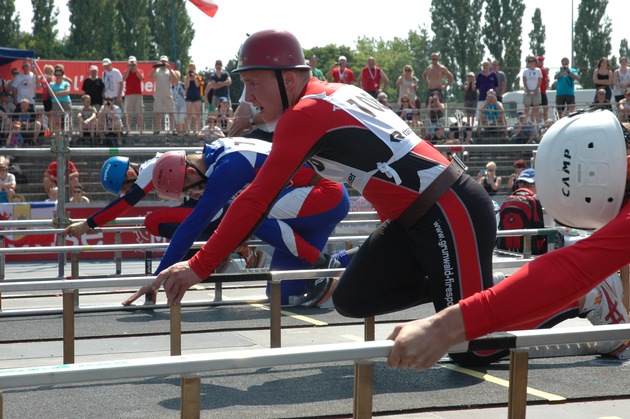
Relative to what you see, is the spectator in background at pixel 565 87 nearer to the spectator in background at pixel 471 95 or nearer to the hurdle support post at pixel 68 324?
the spectator in background at pixel 471 95

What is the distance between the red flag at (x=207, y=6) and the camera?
691 inches

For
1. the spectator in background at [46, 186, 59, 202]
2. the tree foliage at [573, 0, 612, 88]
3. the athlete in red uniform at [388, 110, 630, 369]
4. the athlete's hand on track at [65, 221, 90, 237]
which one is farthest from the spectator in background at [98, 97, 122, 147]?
the tree foliage at [573, 0, 612, 88]

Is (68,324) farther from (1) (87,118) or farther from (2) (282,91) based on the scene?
(1) (87,118)

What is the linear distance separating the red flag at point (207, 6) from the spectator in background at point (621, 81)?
10.4 meters

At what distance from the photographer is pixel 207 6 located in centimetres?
1772

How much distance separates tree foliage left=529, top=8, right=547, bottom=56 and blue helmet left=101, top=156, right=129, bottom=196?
83.5 meters

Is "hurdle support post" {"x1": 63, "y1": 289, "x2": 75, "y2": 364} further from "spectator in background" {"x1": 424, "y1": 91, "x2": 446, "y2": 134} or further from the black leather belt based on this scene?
"spectator in background" {"x1": 424, "y1": 91, "x2": 446, "y2": 134}

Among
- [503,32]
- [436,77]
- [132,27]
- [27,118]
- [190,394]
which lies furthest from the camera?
[503,32]

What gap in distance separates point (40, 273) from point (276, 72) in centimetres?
917

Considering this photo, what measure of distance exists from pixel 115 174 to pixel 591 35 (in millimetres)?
77270

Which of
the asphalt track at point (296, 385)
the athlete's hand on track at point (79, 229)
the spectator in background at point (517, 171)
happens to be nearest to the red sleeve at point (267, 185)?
the asphalt track at point (296, 385)

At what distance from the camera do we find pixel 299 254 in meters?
8.41

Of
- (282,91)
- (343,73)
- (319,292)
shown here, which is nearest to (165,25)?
(343,73)

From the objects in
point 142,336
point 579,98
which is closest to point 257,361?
point 142,336
